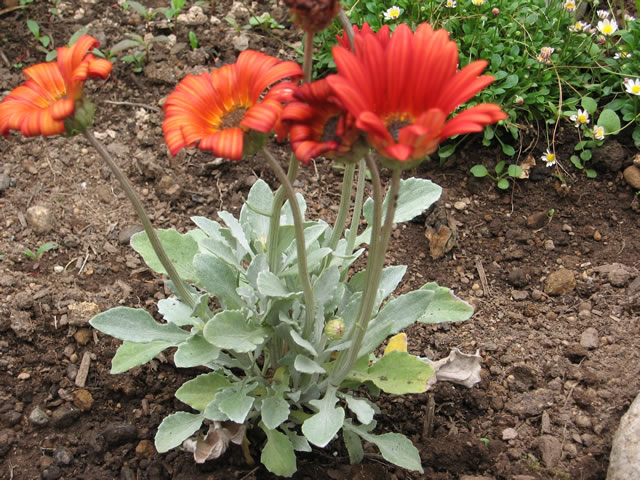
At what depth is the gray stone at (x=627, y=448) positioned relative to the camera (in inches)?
86.5

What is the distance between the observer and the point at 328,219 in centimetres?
335

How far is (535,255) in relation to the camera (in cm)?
321

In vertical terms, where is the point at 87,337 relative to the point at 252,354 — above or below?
below

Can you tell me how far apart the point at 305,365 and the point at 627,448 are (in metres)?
1.11

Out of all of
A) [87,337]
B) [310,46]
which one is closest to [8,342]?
[87,337]

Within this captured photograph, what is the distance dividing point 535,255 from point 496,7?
1.35 m

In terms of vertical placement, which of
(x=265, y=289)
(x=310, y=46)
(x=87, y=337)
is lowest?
(x=87, y=337)

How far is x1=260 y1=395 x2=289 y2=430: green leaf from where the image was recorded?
2086 mm

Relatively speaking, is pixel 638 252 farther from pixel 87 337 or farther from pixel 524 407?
pixel 87 337

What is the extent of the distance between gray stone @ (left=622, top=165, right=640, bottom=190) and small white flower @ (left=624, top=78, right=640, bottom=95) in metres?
0.36

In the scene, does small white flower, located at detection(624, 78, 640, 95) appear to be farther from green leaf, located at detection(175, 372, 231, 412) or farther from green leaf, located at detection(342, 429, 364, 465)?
green leaf, located at detection(175, 372, 231, 412)

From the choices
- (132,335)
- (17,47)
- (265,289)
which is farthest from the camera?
(17,47)

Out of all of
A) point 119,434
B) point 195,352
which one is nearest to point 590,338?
point 195,352

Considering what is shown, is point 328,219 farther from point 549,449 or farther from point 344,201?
point 549,449
